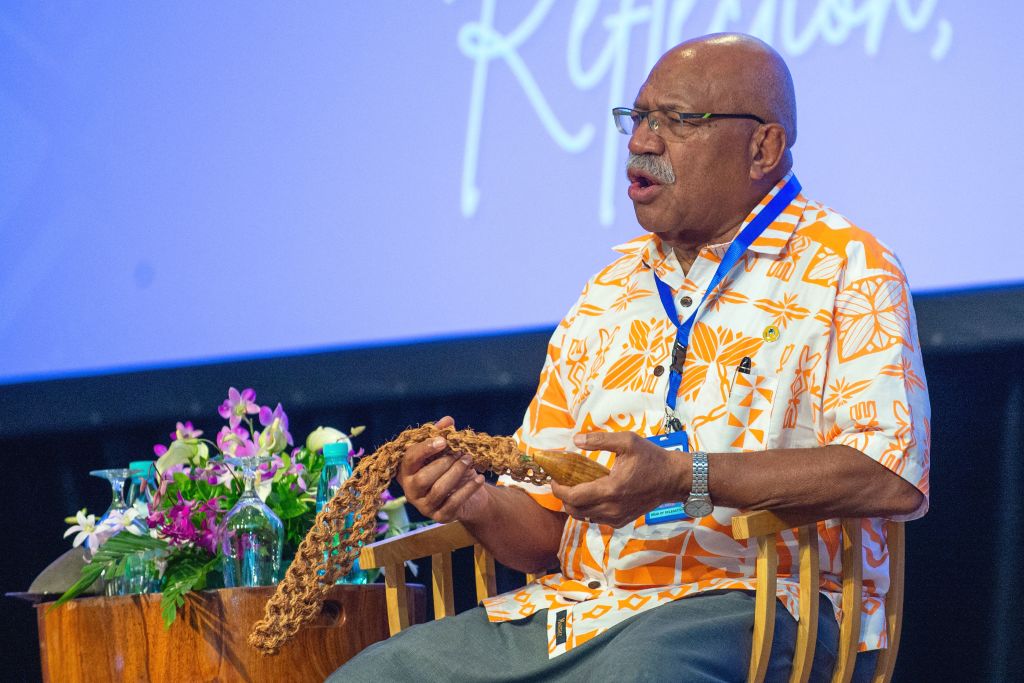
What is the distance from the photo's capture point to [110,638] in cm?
210

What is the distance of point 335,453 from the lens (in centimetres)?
236

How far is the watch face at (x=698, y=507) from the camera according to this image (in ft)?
6.09

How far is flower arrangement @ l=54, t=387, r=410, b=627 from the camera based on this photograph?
7.19 feet

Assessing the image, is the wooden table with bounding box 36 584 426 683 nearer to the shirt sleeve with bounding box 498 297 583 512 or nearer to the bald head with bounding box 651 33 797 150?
the shirt sleeve with bounding box 498 297 583 512

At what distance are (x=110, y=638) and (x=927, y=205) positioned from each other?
6.35 feet

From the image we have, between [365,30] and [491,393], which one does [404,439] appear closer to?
[491,393]

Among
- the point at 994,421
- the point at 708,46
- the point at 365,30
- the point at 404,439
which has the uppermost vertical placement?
the point at 365,30

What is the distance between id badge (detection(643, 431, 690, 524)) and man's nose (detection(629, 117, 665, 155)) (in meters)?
0.53

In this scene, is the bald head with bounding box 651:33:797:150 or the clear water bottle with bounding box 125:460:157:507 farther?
the clear water bottle with bounding box 125:460:157:507

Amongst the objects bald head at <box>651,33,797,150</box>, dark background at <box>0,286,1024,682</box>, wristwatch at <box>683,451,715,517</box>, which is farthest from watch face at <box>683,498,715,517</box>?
dark background at <box>0,286,1024,682</box>

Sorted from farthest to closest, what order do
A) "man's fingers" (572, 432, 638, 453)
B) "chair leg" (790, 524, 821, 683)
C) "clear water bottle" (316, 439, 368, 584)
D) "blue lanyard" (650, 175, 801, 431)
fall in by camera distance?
"clear water bottle" (316, 439, 368, 584), "blue lanyard" (650, 175, 801, 431), "chair leg" (790, 524, 821, 683), "man's fingers" (572, 432, 638, 453)

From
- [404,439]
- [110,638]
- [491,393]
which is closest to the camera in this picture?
[404,439]

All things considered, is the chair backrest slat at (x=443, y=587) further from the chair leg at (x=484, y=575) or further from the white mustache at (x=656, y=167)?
the white mustache at (x=656, y=167)

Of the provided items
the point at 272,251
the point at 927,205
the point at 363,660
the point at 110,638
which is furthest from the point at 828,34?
the point at 110,638
